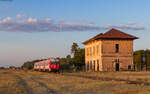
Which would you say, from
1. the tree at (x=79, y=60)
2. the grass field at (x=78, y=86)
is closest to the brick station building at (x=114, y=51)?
the tree at (x=79, y=60)

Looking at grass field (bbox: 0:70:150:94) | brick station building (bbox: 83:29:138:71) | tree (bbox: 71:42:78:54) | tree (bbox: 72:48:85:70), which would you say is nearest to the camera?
grass field (bbox: 0:70:150:94)

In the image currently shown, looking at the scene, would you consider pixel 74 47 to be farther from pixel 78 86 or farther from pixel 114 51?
pixel 78 86

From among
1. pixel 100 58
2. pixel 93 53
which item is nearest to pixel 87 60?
pixel 93 53

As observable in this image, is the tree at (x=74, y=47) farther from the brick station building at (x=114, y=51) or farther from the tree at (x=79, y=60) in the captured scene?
the brick station building at (x=114, y=51)

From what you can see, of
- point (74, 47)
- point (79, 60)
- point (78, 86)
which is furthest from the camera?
point (74, 47)

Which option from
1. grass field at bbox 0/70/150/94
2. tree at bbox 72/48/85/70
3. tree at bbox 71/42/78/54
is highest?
tree at bbox 71/42/78/54

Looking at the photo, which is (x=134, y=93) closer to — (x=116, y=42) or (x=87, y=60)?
(x=116, y=42)

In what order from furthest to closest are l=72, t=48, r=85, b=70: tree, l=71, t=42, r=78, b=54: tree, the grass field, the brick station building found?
l=71, t=42, r=78, b=54: tree
l=72, t=48, r=85, b=70: tree
the brick station building
the grass field

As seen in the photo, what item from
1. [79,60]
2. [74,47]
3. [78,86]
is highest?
[74,47]

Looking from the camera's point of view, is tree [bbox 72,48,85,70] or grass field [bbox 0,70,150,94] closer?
grass field [bbox 0,70,150,94]

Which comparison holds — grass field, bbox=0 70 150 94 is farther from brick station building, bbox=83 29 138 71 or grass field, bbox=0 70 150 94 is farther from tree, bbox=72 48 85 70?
tree, bbox=72 48 85 70

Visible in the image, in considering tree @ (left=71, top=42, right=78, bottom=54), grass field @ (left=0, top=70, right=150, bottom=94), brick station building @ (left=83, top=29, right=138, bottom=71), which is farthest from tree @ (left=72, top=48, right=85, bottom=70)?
grass field @ (left=0, top=70, right=150, bottom=94)

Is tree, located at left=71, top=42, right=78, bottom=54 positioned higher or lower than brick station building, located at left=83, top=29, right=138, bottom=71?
higher

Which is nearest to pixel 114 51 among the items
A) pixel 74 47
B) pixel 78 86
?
pixel 74 47
